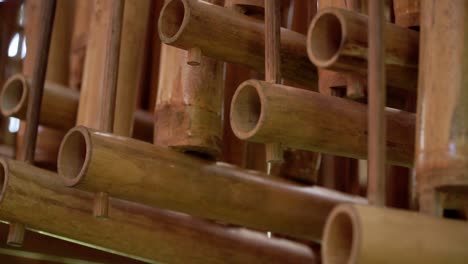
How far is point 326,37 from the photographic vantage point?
63.2 inches

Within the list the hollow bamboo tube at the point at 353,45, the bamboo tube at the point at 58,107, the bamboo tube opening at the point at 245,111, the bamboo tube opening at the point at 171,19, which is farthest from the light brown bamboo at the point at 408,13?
the bamboo tube at the point at 58,107

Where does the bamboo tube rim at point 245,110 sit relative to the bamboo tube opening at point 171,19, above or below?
below

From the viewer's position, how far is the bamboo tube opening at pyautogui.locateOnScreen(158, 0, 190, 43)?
1.89 metres

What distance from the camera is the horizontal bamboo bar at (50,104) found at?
90.3 inches

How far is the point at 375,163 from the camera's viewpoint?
1418 millimetres

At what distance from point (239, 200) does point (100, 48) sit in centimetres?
57

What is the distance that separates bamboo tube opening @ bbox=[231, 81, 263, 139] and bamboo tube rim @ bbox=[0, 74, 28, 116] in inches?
28.0

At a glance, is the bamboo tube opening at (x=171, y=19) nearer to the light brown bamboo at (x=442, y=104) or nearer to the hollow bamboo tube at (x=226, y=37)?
the hollow bamboo tube at (x=226, y=37)

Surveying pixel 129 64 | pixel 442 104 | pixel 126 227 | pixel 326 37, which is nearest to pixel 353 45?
pixel 326 37

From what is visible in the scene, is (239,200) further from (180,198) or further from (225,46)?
(225,46)

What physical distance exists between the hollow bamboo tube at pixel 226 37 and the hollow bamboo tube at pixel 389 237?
649 millimetres

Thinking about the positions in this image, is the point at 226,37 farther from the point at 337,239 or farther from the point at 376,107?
the point at 337,239

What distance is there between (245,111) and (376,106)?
1.17ft

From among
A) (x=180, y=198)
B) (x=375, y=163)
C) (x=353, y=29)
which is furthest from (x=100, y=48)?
(x=375, y=163)
